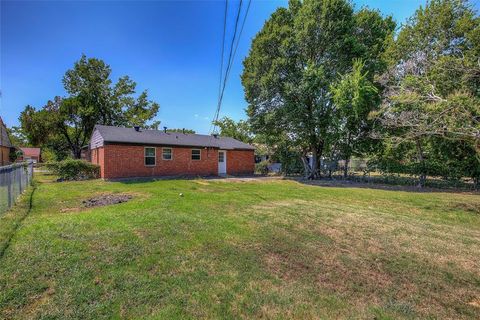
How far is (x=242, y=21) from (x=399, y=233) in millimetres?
6939

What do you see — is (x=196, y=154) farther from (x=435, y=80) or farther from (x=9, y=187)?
(x=435, y=80)

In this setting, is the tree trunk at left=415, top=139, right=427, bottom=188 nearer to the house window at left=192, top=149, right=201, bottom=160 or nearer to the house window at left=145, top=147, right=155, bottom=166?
the house window at left=192, top=149, right=201, bottom=160

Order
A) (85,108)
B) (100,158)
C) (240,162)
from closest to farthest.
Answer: (100,158)
(240,162)
(85,108)

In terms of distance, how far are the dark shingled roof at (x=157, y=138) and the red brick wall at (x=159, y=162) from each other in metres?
0.44

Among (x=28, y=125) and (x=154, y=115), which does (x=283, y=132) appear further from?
(x=28, y=125)

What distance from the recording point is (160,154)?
16891 mm

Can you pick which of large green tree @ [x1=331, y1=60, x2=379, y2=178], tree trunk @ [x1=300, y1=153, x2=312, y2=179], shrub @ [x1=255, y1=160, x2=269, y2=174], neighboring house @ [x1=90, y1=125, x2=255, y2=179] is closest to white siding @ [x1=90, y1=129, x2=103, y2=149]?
neighboring house @ [x1=90, y1=125, x2=255, y2=179]

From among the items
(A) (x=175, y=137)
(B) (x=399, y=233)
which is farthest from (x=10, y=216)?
(A) (x=175, y=137)

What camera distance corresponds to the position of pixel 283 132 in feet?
62.6

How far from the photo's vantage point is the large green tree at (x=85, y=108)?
25.4 metres

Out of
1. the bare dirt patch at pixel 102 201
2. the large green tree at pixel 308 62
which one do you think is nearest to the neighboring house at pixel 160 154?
the large green tree at pixel 308 62

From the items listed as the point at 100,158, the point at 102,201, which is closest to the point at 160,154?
the point at 100,158

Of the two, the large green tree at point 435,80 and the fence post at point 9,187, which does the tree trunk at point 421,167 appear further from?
the fence post at point 9,187

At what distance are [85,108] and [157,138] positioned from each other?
14959 mm
